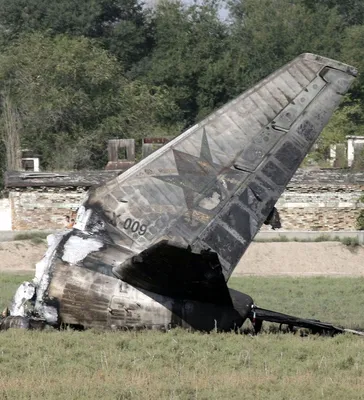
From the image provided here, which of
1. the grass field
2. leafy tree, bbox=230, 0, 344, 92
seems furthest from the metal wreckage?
leafy tree, bbox=230, 0, 344, 92

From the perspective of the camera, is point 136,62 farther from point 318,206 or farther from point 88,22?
point 318,206

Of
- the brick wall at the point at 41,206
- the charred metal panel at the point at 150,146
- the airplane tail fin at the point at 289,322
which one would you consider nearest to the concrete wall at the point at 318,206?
the charred metal panel at the point at 150,146

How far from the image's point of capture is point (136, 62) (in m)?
102

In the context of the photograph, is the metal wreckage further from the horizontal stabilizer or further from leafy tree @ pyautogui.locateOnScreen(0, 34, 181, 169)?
leafy tree @ pyautogui.locateOnScreen(0, 34, 181, 169)

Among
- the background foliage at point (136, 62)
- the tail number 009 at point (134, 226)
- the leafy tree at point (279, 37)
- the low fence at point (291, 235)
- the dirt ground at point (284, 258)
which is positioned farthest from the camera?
the leafy tree at point (279, 37)

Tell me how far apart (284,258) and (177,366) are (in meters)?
29.1

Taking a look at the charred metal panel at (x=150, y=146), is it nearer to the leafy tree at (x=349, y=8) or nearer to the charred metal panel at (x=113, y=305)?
the charred metal panel at (x=113, y=305)

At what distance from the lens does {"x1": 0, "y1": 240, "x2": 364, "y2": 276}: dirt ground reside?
41188 millimetres

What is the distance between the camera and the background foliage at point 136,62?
239 feet

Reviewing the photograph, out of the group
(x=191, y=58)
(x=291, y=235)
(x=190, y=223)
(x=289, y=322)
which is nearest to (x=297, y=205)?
(x=291, y=235)

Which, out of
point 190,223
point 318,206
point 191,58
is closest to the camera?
point 190,223

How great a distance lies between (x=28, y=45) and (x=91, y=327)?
238 feet

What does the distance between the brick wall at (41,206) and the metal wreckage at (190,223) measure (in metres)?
33.3

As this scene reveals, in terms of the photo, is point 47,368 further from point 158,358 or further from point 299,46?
point 299,46
